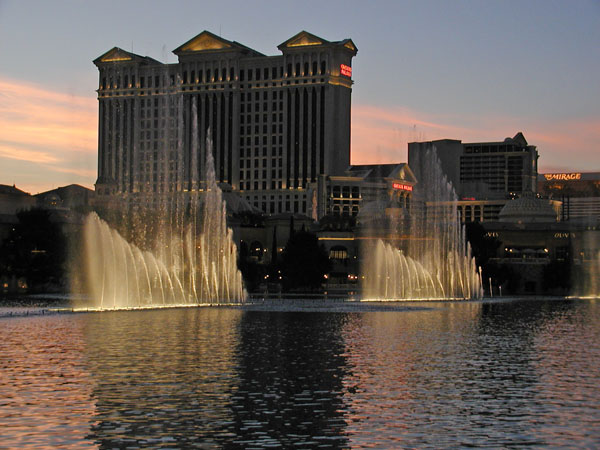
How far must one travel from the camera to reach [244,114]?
581 ft

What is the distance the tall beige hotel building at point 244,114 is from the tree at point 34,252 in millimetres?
77439

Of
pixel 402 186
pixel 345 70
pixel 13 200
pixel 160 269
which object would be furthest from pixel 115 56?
pixel 160 269

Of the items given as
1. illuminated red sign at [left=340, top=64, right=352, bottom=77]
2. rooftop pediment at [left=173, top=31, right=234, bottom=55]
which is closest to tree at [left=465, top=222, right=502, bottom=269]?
illuminated red sign at [left=340, top=64, right=352, bottom=77]

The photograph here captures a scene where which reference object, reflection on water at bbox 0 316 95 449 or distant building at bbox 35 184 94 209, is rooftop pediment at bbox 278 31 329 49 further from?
reflection on water at bbox 0 316 95 449

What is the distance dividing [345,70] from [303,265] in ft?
263

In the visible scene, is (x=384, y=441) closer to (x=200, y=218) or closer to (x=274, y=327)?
(x=274, y=327)

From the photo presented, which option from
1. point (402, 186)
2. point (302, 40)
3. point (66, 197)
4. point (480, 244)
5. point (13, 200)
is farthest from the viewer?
point (402, 186)

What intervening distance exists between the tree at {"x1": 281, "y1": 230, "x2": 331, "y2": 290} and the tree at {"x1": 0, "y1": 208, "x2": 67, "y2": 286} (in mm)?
21296

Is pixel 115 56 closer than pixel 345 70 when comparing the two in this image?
No

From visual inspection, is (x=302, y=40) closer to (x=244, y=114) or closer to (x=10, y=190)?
(x=244, y=114)

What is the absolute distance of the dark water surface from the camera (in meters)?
19.5

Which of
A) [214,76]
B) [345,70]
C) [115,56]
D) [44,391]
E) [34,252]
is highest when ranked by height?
[115,56]

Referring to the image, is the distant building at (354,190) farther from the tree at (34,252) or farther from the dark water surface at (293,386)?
the dark water surface at (293,386)

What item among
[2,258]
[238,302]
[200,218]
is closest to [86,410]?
[238,302]
